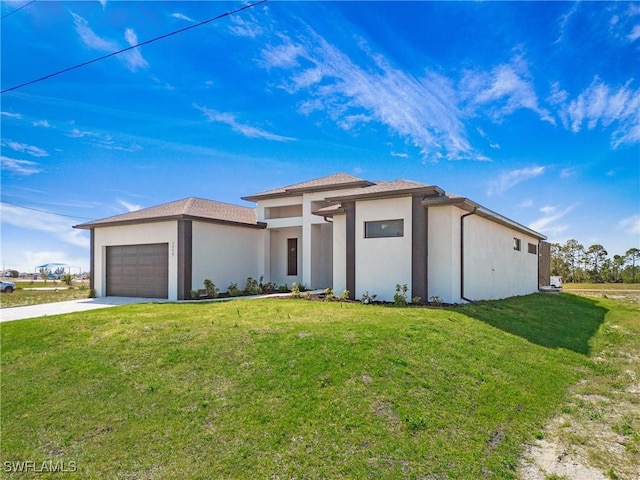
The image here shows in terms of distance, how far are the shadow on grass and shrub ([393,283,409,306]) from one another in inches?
75.5

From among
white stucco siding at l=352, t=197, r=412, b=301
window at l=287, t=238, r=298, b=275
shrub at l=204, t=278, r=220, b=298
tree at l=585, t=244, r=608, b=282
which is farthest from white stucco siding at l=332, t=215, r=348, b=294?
tree at l=585, t=244, r=608, b=282

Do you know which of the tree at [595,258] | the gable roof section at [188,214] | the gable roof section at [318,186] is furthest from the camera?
the tree at [595,258]

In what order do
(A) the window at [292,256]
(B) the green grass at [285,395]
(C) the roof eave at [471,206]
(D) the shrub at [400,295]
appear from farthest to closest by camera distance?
(A) the window at [292,256] < (D) the shrub at [400,295] < (C) the roof eave at [471,206] < (B) the green grass at [285,395]

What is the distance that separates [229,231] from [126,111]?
6.89 m

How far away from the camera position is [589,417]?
5.59 metres

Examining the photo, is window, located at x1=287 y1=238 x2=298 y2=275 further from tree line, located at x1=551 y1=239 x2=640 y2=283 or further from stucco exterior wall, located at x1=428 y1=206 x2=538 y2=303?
tree line, located at x1=551 y1=239 x2=640 y2=283

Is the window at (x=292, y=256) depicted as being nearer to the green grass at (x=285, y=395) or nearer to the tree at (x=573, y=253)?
the green grass at (x=285, y=395)

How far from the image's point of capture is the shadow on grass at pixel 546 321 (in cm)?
977

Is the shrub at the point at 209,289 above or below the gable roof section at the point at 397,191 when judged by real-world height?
below

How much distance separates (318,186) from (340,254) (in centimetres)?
538

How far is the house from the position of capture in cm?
1282

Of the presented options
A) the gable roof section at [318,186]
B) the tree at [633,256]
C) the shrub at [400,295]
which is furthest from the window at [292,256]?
the tree at [633,256]

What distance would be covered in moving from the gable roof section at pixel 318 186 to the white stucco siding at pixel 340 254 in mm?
3849

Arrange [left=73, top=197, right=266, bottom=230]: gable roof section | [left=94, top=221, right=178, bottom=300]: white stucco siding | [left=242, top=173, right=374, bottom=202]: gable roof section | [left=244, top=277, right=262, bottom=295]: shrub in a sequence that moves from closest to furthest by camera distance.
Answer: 1. [left=94, top=221, right=178, bottom=300]: white stucco siding
2. [left=73, top=197, right=266, bottom=230]: gable roof section
3. [left=244, top=277, right=262, bottom=295]: shrub
4. [left=242, top=173, right=374, bottom=202]: gable roof section
